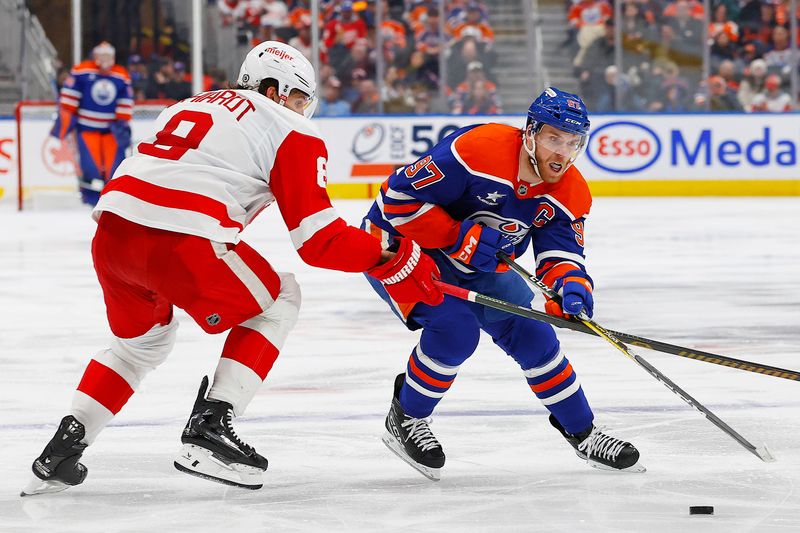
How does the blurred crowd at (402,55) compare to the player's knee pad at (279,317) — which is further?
the blurred crowd at (402,55)

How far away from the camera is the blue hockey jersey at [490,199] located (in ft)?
9.85

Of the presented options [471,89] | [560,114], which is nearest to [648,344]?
[560,114]

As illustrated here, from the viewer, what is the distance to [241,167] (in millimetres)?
2586

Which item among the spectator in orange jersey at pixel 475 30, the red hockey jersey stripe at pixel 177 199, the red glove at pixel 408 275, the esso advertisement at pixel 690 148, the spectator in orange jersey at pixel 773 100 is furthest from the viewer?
A: the spectator in orange jersey at pixel 475 30

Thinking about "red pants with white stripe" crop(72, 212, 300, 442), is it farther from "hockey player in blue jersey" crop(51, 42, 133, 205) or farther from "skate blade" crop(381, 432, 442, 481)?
"hockey player in blue jersey" crop(51, 42, 133, 205)

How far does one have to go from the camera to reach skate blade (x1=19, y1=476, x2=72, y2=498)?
8.91 feet

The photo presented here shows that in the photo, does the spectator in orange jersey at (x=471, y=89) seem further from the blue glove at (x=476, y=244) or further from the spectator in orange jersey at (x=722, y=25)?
the blue glove at (x=476, y=244)

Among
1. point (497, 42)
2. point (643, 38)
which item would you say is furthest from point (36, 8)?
point (643, 38)

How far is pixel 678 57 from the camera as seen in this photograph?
11.6 metres

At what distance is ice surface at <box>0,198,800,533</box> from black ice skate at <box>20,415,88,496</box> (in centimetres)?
3

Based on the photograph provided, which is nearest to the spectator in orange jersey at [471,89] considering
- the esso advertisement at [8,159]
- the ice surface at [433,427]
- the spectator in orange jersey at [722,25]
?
the spectator in orange jersey at [722,25]

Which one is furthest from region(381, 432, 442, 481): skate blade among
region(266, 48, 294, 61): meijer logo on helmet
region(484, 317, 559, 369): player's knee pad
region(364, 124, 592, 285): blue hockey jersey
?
region(266, 48, 294, 61): meijer logo on helmet

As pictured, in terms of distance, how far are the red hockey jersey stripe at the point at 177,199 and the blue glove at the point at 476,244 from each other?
62 cm

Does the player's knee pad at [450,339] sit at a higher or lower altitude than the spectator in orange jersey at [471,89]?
higher
